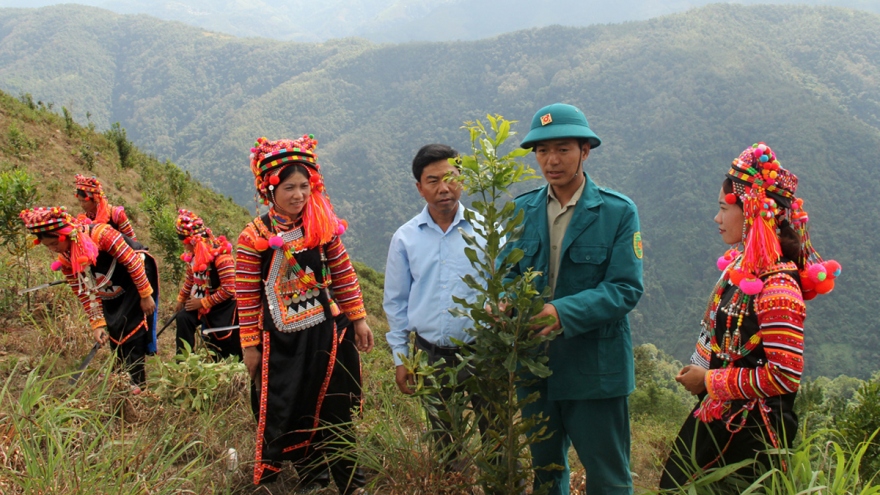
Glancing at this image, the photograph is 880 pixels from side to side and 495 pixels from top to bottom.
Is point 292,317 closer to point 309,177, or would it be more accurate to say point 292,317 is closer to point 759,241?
point 309,177

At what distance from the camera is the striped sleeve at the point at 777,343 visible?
184cm

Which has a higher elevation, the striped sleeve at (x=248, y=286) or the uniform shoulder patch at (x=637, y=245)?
the uniform shoulder patch at (x=637, y=245)

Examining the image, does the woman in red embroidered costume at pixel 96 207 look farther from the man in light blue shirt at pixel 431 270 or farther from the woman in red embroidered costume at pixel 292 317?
the man in light blue shirt at pixel 431 270

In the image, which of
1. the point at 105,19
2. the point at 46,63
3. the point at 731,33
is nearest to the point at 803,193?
the point at 731,33

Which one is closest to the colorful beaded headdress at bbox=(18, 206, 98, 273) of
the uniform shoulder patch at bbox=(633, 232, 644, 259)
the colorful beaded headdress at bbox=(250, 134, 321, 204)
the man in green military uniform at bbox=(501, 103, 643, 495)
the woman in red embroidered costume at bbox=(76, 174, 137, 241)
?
the woman in red embroidered costume at bbox=(76, 174, 137, 241)

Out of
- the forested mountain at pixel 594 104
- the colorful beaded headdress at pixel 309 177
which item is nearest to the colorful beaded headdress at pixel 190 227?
the colorful beaded headdress at pixel 309 177

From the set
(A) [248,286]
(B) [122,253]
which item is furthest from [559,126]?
(B) [122,253]

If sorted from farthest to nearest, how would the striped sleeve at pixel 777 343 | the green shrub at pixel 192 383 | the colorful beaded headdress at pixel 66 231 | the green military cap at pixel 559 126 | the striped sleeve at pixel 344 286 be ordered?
the colorful beaded headdress at pixel 66 231 < the green shrub at pixel 192 383 < the striped sleeve at pixel 344 286 < the green military cap at pixel 559 126 < the striped sleeve at pixel 777 343

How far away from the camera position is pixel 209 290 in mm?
4695

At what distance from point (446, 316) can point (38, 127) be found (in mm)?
14287

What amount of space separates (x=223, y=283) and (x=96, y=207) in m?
1.67

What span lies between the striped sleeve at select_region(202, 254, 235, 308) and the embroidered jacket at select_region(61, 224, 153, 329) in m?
0.65

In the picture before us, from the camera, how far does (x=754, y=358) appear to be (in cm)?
200

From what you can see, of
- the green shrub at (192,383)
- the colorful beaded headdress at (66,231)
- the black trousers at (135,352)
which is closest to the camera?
the green shrub at (192,383)
